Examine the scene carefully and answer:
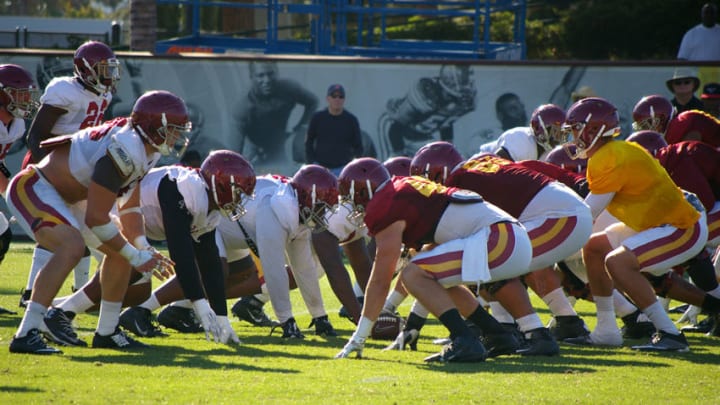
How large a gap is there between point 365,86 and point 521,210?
7.44 m

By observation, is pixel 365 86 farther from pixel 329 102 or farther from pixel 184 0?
pixel 184 0

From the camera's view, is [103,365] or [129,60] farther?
[129,60]

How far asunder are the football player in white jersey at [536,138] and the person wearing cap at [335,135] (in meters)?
3.84

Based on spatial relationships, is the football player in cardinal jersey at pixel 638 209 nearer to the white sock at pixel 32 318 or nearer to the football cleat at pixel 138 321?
the football cleat at pixel 138 321

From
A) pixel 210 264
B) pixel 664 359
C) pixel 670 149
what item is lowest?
pixel 664 359

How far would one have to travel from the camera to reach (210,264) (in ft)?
24.1

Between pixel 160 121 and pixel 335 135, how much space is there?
6.90 metres

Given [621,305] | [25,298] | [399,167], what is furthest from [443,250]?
[25,298]

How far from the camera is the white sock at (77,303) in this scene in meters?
7.36

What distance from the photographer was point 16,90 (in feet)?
28.9

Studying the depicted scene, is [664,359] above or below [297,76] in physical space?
below

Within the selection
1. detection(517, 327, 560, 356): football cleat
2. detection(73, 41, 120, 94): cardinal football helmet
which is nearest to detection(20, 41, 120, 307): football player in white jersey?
detection(73, 41, 120, 94): cardinal football helmet

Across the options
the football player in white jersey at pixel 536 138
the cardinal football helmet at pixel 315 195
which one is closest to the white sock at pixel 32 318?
the cardinal football helmet at pixel 315 195

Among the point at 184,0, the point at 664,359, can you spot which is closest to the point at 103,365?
the point at 664,359
